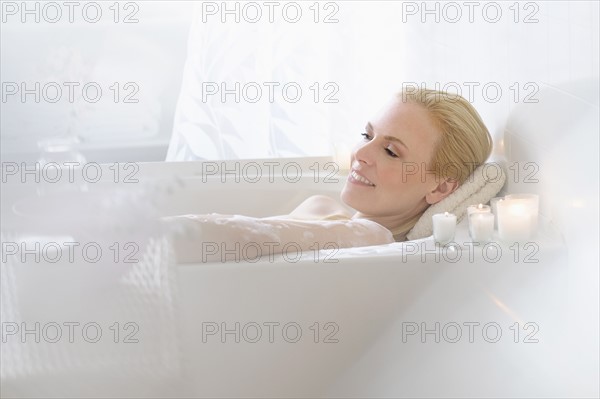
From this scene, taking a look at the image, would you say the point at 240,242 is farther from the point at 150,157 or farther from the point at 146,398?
the point at 150,157

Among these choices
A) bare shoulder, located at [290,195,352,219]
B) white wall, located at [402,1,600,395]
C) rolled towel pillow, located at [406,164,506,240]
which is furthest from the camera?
bare shoulder, located at [290,195,352,219]

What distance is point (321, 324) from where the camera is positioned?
5.55 feet

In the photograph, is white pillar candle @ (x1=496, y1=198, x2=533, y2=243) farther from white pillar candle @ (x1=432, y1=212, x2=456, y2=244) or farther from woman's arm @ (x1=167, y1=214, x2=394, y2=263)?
woman's arm @ (x1=167, y1=214, x2=394, y2=263)

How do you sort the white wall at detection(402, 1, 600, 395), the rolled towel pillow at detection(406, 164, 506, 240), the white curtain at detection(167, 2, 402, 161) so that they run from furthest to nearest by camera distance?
1. the white curtain at detection(167, 2, 402, 161)
2. the rolled towel pillow at detection(406, 164, 506, 240)
3. the white wall at detection(402, 1, 600, 395)

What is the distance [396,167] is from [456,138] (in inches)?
5.5

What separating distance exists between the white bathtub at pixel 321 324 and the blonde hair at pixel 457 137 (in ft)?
0.68

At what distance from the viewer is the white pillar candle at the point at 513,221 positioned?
171cm

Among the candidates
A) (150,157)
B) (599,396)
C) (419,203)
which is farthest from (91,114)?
(599,396)

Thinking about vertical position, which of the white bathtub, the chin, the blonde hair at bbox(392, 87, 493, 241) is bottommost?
the white bathtub

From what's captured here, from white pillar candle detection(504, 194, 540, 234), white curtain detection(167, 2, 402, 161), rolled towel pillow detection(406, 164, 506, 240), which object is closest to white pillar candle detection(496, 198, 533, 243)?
white pillar candle detection(504, 194, 540, 234)

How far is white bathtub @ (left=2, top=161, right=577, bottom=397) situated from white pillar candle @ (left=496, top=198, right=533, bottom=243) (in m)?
0.03

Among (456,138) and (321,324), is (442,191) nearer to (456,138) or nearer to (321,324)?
(456,138)

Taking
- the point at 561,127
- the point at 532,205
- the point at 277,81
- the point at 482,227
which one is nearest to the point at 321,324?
the point at 482,227

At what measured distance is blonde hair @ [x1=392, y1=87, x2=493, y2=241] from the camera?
196 cm
